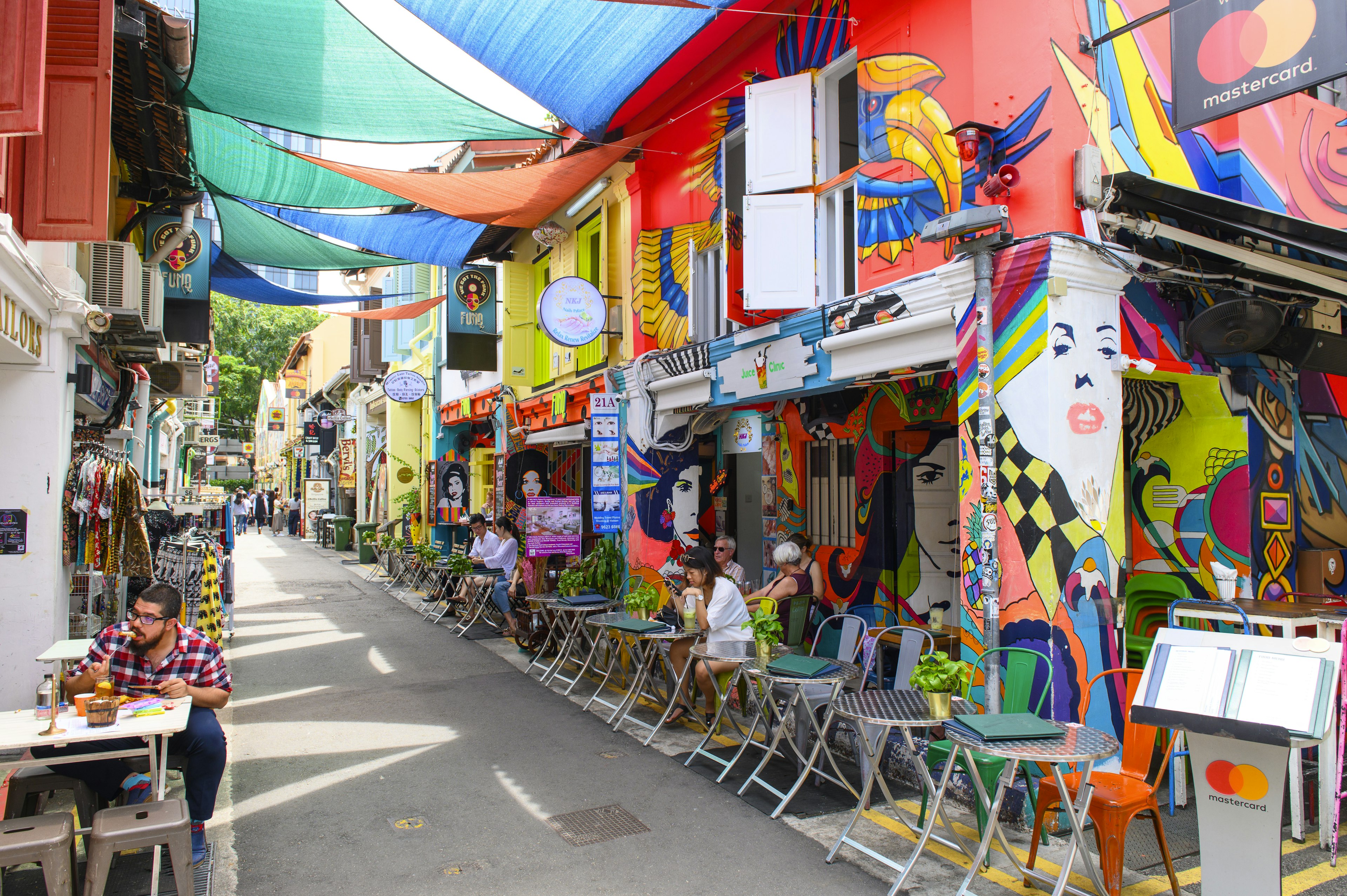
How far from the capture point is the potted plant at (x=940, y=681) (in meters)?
4.10

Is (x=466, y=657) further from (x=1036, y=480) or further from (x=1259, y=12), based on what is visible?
(x=1259, y=12)

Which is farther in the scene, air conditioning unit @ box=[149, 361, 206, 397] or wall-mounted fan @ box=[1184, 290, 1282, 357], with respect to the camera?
air conditioning unit @ box=[149, 361, 206, 397]

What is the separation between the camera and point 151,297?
342 inches

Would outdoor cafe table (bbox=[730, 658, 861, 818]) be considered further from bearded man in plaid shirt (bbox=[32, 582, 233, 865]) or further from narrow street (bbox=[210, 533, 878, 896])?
bearded man in plaid shirt (bbox=[32, 582, 233, 865])

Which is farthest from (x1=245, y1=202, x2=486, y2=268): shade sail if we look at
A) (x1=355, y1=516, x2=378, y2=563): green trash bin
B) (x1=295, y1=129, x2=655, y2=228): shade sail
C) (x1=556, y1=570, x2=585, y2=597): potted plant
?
(x1=355, y1=516, x2=378, y2=563): green trash bin

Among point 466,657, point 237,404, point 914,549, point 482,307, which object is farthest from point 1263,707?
point 237,404

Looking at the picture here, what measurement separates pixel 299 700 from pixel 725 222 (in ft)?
18.9

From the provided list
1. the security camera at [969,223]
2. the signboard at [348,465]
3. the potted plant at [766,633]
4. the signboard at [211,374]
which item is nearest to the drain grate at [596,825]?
the potted plant at [766,633]

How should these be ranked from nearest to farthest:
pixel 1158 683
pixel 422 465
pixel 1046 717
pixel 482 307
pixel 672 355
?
pixel 1158 683
pixel 1046 717
pixel 672 355
pixel 482 307
pixel 422 465

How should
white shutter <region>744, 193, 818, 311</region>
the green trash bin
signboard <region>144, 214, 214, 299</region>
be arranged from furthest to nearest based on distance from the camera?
the green trash bin < signboard <region>144, 214, 214, 299</region> < white shutter <region>744, 193, 818, 311</region>

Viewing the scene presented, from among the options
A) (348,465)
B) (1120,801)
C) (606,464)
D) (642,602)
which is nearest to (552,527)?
(606,464)

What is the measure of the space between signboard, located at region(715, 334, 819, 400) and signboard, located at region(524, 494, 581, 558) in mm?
3150

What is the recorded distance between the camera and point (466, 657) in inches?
375

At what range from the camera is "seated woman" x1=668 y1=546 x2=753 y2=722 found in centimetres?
611
